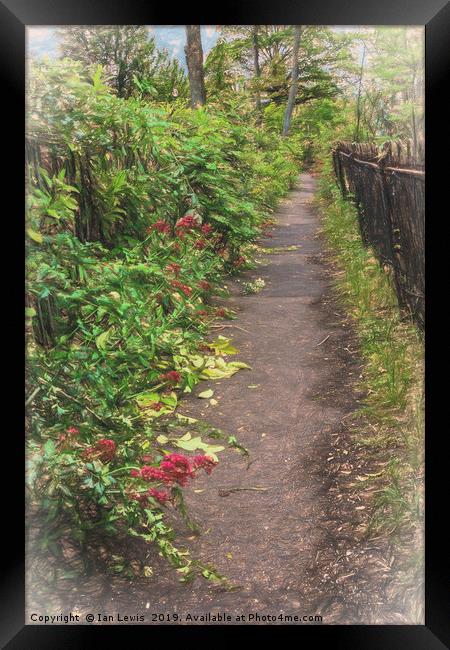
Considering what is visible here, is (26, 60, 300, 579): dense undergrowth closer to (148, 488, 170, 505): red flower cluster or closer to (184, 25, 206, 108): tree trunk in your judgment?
(148, 488, 170, 505): red flower cluster

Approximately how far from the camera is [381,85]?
244 cm

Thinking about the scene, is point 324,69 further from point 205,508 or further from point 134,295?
point 205,508

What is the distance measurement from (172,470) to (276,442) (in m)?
0.45

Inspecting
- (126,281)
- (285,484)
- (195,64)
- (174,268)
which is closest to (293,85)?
(195,64)

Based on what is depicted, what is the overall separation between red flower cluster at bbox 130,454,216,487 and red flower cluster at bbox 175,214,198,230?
1056 mm

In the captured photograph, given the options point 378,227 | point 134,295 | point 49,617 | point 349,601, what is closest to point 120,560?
point 49,617

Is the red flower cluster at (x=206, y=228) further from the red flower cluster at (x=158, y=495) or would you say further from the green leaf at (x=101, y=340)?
the red flower cluster at (x=158, y=495)

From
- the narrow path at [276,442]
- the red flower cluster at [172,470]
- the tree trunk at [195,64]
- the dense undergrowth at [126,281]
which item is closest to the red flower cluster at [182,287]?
the dense undergrowth at [126,281]

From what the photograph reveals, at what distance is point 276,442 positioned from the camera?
2461 millimetres

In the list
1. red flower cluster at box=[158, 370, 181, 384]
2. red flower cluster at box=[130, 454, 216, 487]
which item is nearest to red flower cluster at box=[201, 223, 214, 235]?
red flower cluster at box=[158, 370, 181, 384]

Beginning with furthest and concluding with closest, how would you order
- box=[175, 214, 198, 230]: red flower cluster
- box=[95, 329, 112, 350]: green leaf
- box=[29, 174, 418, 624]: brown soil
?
box=[175, 214, 198, 230]: red flower cluster → box=[95, 329, 112, 350]: green leaf → box=[29, 174, 418, 624]: brown soil

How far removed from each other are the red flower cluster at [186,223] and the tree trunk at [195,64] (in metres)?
0.48

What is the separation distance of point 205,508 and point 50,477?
504 millimetres

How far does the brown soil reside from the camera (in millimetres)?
2098
